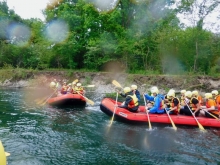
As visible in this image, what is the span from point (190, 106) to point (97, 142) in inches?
181

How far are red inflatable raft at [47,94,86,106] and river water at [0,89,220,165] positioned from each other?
179cm

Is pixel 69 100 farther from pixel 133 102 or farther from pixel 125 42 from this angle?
pixel 125 42

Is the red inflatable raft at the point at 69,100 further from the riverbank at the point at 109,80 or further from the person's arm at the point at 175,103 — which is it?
the riverbank at the point at 109,80

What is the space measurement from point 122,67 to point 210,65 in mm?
8454

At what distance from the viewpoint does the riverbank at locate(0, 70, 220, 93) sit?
1966 centimetres

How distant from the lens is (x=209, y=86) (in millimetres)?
19188

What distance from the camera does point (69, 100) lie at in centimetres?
1289

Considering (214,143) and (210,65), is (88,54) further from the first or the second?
(214,143)

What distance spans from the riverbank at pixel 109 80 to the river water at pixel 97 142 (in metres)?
10.5

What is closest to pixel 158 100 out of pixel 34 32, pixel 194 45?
pixel 194 45

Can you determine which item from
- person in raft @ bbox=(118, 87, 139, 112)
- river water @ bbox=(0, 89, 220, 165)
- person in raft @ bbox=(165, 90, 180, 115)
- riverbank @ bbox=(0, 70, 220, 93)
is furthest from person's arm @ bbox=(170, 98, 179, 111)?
riverbank @ bbox=(0, 70, 220, 93)

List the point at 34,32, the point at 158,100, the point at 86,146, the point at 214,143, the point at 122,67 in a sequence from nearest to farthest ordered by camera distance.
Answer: the point at 86,146
the point at 214,143
the point at 158,100
the point at 122,67
the point at 34,32

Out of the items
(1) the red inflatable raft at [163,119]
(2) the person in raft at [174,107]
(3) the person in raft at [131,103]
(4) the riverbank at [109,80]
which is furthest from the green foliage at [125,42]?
(3) the person in raft at [131,103]

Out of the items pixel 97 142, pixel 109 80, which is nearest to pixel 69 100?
pixel 97 142
